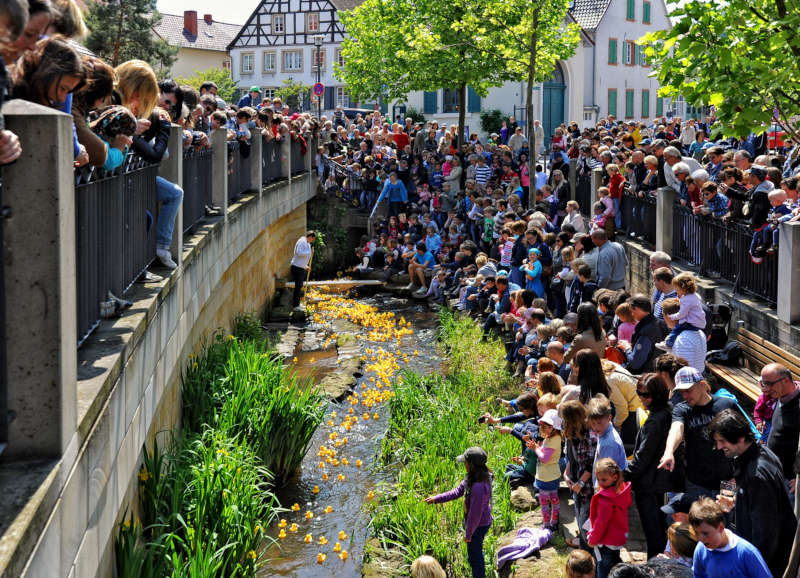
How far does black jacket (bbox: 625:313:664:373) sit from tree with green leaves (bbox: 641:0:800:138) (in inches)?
77.0

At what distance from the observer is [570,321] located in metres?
10.4

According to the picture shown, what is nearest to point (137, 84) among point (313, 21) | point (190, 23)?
point (313, 21)

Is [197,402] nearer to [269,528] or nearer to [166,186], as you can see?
[269,528]

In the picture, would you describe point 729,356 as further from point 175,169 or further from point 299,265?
point 299,265

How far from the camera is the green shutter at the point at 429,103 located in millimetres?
46750

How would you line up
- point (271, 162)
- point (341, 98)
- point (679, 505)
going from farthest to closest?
1. point (341, 98)
2. point (271, 162)
3. point (679, 505)

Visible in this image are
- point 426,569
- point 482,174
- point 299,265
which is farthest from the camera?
point 482,174

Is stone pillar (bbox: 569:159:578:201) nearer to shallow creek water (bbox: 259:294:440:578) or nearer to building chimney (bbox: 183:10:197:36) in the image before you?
shallow creek water (bbox: 259:294:440:578)

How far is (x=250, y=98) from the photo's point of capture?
20109mm

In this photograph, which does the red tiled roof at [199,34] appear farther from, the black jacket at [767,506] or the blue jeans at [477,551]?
the black jacket at [767,506]

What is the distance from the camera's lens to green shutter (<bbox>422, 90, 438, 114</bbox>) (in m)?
46.8

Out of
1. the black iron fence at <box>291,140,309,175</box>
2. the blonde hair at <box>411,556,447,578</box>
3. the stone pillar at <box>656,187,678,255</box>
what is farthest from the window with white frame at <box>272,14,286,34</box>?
the blonde hair at <box>411,556,447,578</box>

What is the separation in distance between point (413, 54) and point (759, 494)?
20.2 metres

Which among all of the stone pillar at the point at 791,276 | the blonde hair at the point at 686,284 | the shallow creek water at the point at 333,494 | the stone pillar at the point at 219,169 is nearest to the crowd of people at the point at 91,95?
the stone pillar at the point at 219,169
